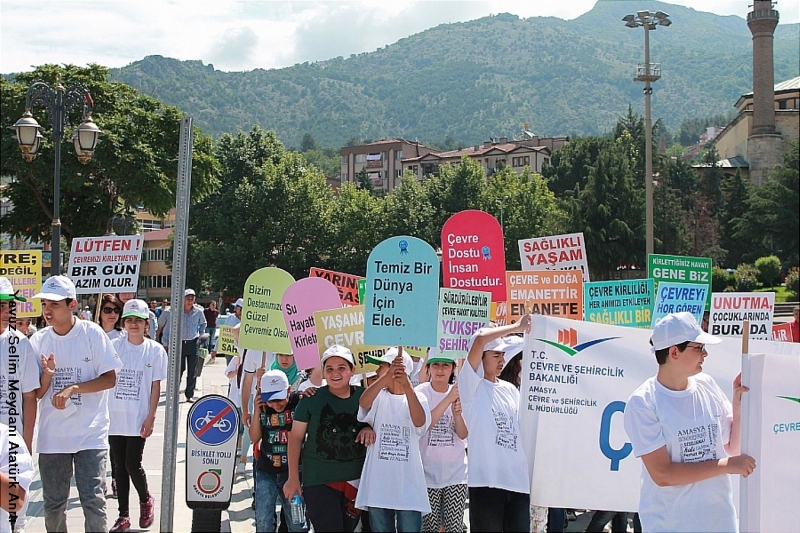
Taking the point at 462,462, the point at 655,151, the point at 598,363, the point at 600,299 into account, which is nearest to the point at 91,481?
the point at 462,462

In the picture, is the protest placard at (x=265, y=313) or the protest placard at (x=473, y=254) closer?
the protest placard at (x=265, y=313)

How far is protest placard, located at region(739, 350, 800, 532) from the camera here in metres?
4.84

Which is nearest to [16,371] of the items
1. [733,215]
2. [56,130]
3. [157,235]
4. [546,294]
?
[546,294]

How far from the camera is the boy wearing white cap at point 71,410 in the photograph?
6.03 metres

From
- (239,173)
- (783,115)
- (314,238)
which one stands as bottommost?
(314,238)

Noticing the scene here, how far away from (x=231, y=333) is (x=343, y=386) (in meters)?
5.90

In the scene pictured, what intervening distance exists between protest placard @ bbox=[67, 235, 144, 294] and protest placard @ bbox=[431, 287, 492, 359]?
3532 millimetres

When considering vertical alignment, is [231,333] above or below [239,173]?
below

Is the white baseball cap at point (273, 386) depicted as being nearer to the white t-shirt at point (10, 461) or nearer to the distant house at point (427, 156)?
the white t-shirt at point (10, 461)

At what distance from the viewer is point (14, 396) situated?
5605mm

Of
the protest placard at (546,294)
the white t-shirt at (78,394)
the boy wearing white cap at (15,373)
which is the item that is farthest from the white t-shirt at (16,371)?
the protest placard at (546,294)

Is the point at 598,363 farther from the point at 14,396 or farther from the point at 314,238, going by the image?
the point at 314,238

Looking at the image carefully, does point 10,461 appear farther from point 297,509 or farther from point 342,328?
point 342,328

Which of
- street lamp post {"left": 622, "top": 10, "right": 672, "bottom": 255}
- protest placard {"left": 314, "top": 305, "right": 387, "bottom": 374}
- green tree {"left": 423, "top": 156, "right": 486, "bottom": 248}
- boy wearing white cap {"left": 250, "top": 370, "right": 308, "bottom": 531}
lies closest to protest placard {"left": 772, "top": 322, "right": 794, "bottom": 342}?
protest placard {"left": 314, "top": 305, "right": 387, "bottom": 374}
